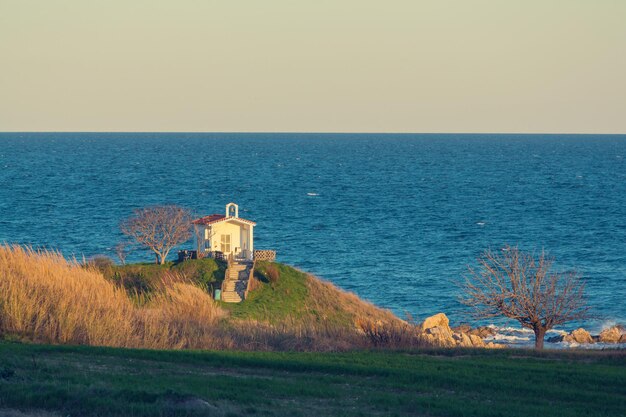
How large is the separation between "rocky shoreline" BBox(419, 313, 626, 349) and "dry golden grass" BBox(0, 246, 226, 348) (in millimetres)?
18184

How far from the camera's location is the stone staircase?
49.7m

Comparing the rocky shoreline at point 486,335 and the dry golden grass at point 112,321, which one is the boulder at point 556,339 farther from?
the dry golden grass at point 112,321

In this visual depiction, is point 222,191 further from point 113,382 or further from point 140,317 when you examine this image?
point 113,382

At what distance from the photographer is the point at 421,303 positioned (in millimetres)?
60719

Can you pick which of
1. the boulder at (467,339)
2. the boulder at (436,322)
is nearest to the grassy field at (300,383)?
the boulder at (467,339)

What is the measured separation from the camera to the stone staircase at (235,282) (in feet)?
163

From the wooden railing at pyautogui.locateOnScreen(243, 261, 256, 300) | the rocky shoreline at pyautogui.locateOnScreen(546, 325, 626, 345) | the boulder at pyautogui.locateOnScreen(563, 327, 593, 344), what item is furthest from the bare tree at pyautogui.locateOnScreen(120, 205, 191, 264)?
the boulder at pyautogui.locateOnScreen(563, 327, 593, 344)

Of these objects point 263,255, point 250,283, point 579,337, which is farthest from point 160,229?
point 579,337

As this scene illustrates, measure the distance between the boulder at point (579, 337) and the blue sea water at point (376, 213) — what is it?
222 inches

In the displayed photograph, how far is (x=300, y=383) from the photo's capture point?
73.2 ft

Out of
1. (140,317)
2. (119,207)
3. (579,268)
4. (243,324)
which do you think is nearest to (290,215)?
(119,207)

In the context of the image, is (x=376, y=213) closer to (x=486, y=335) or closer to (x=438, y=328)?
(x=486, y=335)

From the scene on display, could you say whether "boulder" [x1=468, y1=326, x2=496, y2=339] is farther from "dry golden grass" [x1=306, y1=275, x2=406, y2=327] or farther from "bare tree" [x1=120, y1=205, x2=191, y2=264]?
"bare tree" [x1=120, y1=205, x2=191, y2=264]

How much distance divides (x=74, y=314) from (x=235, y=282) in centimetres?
2272
